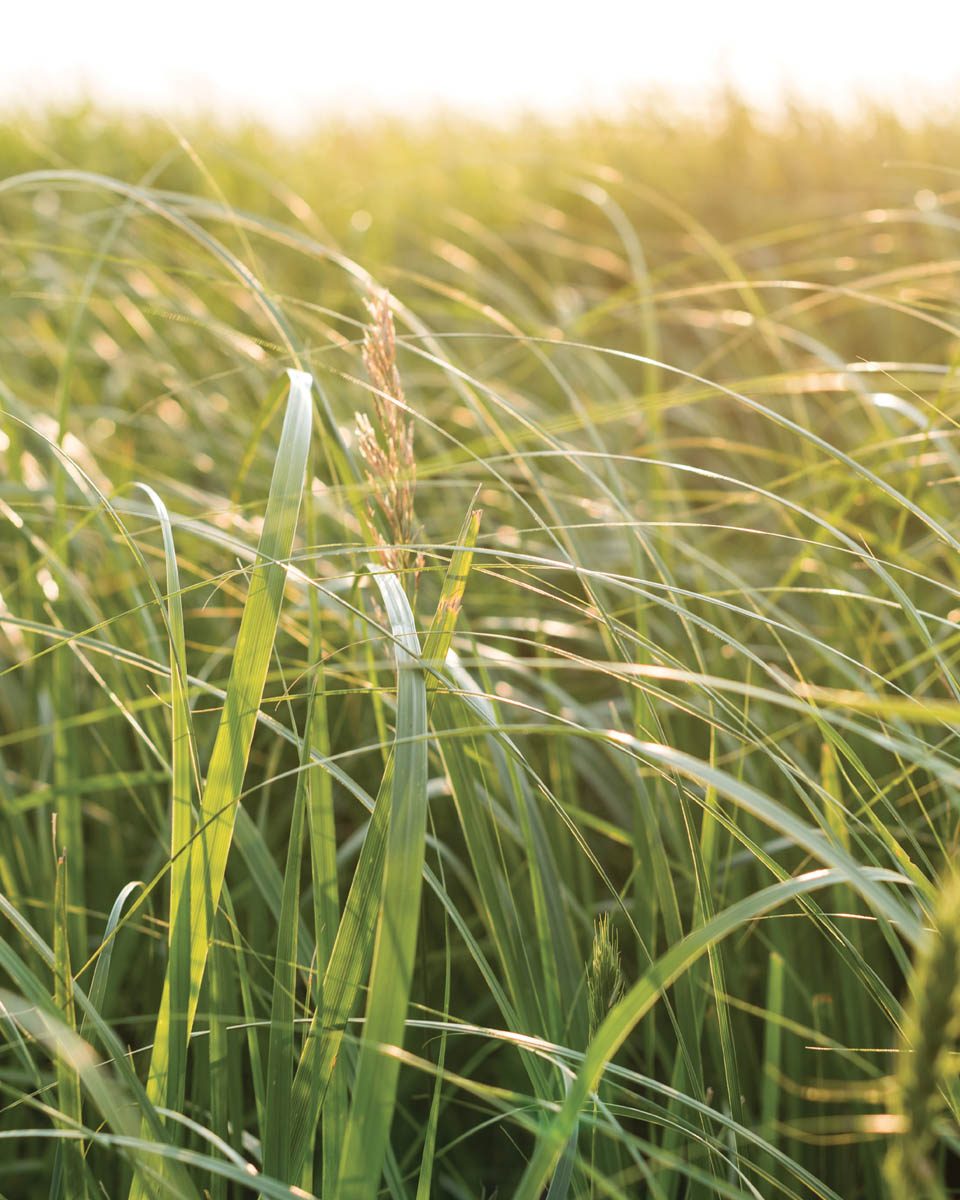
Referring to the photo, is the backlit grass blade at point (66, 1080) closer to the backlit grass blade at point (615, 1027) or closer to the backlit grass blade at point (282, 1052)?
the backlit grass blade at point (282, 1052)

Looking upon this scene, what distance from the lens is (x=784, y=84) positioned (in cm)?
343

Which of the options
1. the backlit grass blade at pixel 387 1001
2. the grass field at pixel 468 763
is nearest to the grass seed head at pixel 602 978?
the grass field at pixel 468 763

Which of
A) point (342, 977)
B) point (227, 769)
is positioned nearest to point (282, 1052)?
point (342, 977)

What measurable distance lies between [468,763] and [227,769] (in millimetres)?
204

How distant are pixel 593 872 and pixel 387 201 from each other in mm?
2477

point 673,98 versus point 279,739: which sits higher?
point 673,98

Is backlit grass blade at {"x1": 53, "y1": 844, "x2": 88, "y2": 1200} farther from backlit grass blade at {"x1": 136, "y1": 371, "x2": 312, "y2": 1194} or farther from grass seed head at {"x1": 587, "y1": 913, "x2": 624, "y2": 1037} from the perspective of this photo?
grass seed head at {"x1": 587, "y1": 913, "x2": 624, "y2": 1037}

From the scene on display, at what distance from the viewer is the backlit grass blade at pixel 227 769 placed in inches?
25.6

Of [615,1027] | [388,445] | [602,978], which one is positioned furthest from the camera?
[388,445]

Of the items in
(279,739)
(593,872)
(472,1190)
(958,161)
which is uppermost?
(958,161)

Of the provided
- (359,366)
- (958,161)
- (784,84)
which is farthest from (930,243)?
(359,366)

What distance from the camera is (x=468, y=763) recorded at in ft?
2.56

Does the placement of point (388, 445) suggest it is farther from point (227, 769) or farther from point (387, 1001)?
point (387, 1001)

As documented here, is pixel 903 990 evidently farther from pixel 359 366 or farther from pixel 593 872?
pixel 359 366
